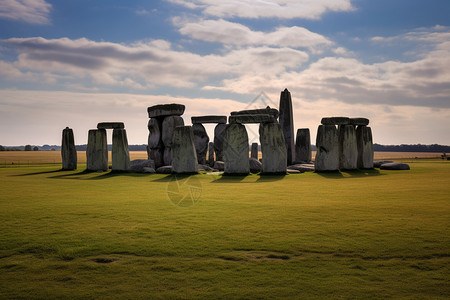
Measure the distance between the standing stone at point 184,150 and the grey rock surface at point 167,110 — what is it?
140 inches

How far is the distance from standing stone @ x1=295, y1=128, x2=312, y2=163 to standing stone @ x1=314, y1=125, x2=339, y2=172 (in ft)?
14.9

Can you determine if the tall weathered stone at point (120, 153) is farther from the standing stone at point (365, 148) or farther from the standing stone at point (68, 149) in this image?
the standing stone at point (365, 148)

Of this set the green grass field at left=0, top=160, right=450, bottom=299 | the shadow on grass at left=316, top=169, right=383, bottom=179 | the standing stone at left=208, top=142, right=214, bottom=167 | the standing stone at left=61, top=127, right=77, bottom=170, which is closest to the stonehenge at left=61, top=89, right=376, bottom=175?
the standing stone at left=61, top=127, right=77, bottom=170

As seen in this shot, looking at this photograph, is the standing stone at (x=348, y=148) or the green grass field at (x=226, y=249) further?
the standing stone at (x=348, y=148)

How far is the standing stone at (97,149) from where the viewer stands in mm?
19547

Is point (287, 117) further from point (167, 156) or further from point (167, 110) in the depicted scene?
point (167, 156)

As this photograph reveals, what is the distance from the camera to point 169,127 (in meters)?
20.0

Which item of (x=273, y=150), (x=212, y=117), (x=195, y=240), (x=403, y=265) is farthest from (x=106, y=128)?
(x=403, y=265)

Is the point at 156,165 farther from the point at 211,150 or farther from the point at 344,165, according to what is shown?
the point at 344,165

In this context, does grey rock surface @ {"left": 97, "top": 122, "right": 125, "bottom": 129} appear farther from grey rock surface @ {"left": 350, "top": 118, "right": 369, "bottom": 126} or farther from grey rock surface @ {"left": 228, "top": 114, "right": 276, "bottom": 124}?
grey rock surface @ {"left": 350, "top": 118, "right": 369, "bottom": 126}

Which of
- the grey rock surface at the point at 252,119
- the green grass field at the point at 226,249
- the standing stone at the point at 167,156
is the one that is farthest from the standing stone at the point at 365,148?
the green grass field at the point at 226,249

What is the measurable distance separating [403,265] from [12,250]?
4.84 m

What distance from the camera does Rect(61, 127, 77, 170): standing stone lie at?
67.9 ft

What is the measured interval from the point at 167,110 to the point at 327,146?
27.7ft
